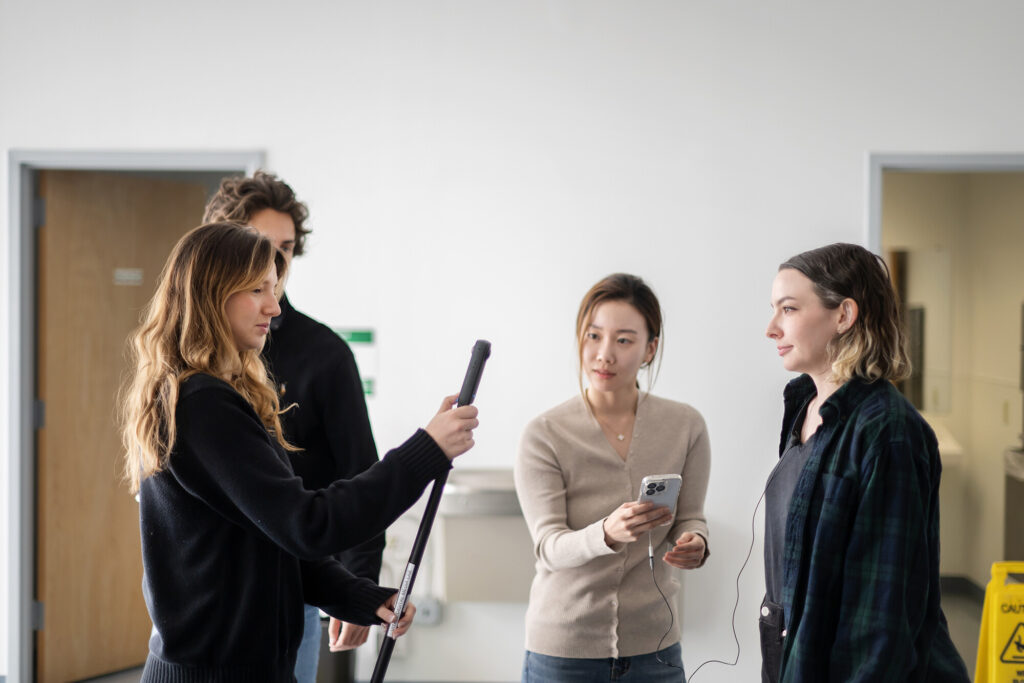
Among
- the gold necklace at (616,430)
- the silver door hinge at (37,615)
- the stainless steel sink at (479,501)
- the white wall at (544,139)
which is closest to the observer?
the gold necklace at (616,430)

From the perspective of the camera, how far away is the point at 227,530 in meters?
1.22

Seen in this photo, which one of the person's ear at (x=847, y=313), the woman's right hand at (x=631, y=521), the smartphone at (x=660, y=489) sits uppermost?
the person's ear at (x=847, y=313)

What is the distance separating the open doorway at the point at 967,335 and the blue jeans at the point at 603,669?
184 centimetres

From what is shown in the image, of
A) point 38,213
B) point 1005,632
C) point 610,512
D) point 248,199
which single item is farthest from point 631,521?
point 38,213

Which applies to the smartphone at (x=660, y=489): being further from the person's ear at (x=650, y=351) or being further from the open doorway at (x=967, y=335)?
the open doorway at (x=967, y=335)

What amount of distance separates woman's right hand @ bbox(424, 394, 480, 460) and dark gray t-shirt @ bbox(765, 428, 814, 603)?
53cm

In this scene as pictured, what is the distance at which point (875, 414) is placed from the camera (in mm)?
1282

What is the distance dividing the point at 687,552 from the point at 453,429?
0.65m

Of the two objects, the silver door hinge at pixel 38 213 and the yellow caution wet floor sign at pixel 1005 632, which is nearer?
the yellow caution wet floor sign at pixel 1005 632

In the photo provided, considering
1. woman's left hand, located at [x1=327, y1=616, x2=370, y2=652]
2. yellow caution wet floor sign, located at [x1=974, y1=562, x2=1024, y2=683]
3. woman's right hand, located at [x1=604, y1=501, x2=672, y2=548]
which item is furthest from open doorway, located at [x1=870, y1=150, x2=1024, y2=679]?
woman's left hand, located at [x1=327, y1=616, x2=370, y2=652]

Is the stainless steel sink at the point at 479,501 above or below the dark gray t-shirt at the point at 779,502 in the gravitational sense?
below

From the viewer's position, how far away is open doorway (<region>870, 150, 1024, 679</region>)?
10.0 feet

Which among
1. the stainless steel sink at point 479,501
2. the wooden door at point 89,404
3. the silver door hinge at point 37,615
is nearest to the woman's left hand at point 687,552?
the stainless steel sink at point 479,501

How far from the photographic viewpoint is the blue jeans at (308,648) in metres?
1.71
